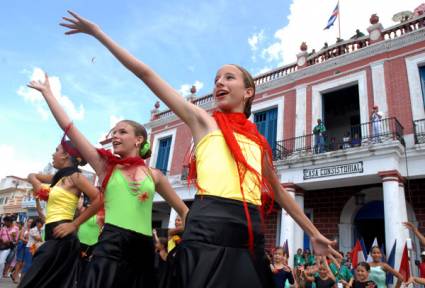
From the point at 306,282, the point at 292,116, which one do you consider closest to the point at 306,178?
the point at 292,116

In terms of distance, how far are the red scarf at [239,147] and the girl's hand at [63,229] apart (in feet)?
5.20

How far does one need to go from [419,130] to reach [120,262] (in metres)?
10.1

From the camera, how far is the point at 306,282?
6.68 metres

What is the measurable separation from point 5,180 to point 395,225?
50.9 m

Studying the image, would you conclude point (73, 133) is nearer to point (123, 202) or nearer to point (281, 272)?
point (123, 202)

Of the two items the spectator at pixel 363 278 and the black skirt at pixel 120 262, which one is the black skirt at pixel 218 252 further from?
the spectator at pixel 363 278

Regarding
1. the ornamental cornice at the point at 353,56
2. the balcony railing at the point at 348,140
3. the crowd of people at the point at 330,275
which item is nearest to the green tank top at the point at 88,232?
the crowd of people at the point at 330,275

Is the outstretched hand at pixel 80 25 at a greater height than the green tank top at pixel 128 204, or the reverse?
the outstretched hand at pixel 80 25

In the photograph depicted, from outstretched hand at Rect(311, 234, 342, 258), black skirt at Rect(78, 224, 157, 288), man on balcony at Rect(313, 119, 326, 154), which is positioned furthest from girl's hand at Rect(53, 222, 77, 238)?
man on balcony at Rect(313, 119, 326, 154)

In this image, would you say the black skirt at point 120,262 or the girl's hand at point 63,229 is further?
the girl's hand at point 63,229

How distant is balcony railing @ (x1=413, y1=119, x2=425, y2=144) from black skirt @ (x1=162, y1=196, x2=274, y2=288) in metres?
9.89

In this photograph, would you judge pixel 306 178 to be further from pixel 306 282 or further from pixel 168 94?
pixel 168 94

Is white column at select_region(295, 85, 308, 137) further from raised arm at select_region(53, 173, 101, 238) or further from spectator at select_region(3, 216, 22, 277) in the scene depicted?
raised arm at select_region(53, 173, 101, 238)

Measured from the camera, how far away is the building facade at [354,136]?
9.42 m
